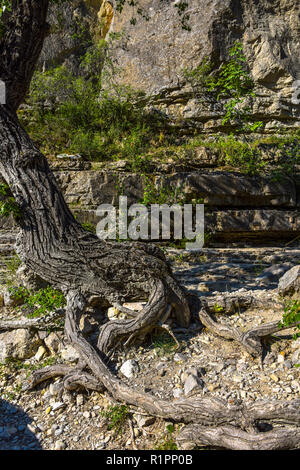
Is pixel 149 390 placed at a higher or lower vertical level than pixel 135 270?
lower

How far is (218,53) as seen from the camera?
8.78 meters

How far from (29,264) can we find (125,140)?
492 cm

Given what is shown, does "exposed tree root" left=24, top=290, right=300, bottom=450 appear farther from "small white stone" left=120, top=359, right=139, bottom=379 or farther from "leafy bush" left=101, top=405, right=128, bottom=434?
"small white stone" left=120, top=359, right=139, bottom=379

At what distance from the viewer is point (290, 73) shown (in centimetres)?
877

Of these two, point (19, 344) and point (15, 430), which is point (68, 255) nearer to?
point (19, 344)

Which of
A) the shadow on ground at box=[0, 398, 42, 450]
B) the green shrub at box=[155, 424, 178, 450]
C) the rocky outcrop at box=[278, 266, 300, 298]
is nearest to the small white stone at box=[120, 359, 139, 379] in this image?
the green shrub at box=[155, 424, 178, 450]

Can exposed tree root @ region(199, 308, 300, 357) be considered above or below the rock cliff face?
below

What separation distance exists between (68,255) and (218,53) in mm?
7739

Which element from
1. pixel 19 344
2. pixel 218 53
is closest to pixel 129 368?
pixel 19 344

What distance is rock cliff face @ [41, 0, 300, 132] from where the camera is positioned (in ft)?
28.7

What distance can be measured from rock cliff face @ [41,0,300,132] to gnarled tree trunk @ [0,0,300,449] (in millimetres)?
5292

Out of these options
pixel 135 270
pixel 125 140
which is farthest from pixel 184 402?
pixel 125 140
